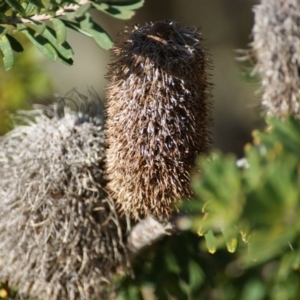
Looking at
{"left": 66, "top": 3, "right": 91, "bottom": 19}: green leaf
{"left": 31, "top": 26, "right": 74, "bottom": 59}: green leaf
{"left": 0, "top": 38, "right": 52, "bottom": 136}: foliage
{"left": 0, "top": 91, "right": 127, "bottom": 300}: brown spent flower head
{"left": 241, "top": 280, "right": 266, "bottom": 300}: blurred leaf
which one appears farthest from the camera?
{"left": 0, "top": 38, "right": 52, "bottom": 136}: foliage

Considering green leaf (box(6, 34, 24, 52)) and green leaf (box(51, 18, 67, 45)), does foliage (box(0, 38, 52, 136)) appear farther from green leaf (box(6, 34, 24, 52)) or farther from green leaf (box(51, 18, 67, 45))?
green leaf (box(51, 18, 67, 45))

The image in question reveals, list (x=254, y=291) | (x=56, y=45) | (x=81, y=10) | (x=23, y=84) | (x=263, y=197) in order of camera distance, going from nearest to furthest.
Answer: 1. (x=263, y=197)
2. (x=81, y=10)
3. (x=56, y=45)
4. (x=254, y=291)
5. (x=23, y=84)

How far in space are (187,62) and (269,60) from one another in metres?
0.41

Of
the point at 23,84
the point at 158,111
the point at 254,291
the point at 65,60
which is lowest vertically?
the point at 254,291

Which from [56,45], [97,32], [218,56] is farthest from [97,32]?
[218,56]

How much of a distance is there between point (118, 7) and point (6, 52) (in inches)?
7.1

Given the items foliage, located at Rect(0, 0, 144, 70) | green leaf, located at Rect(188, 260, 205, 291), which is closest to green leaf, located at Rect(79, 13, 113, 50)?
foliage, located at Rect(0, 0, 144, 70)

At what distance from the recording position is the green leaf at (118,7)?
58 centimetres

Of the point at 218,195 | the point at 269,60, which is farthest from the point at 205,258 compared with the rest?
the point at 218,195

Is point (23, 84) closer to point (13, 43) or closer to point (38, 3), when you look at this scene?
point (13, 43)

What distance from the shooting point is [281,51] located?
108 cm

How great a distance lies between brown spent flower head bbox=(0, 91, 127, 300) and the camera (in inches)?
34.2

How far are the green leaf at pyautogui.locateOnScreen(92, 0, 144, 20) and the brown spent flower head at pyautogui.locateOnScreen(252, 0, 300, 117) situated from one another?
541 mm

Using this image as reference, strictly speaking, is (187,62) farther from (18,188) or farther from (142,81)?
(18,188)
